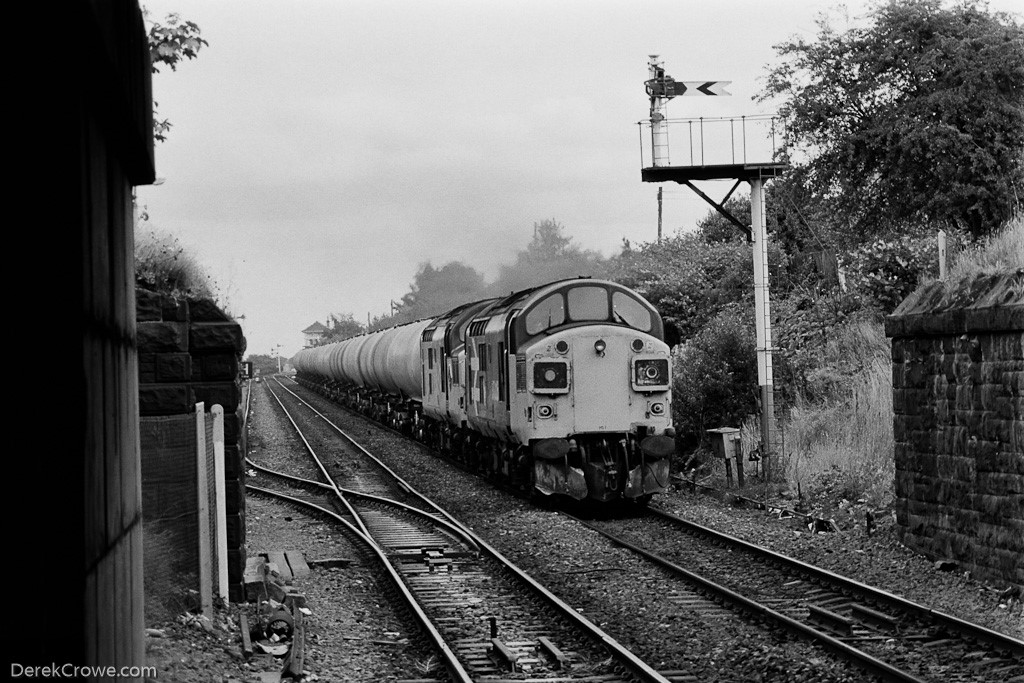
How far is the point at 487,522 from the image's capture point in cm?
1549

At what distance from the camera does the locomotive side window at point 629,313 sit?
53.5 feet

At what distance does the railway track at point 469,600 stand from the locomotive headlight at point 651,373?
10.3 feet

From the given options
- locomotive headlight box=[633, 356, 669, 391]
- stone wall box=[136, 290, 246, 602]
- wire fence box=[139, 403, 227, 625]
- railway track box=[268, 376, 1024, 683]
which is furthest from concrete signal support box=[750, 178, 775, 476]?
wire fence box=[139, 403, 227, 625]

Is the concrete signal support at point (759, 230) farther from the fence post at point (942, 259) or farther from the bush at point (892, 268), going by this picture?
the bush at point (892, 268)

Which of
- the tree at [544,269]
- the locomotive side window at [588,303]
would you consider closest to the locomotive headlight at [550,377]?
the locomotive side window at [588,303]

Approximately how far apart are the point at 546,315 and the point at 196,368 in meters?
7.33

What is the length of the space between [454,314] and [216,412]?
15690mm

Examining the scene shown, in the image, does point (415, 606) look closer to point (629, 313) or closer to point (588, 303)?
point (588, 303)

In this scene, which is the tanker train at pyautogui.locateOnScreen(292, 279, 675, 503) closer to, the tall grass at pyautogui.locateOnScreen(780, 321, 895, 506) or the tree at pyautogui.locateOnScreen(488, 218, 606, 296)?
the tall grass at pyautogui.locateOnScreen(780, 321, 895, 506)

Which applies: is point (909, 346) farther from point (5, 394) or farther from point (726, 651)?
point (5, 394)

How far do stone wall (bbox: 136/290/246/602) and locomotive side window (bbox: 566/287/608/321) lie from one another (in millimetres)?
7167

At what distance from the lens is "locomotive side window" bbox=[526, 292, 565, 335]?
52.3ft

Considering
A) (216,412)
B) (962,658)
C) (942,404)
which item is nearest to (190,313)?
(216,412)

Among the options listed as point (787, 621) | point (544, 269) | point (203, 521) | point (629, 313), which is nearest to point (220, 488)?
point (203, 521)
